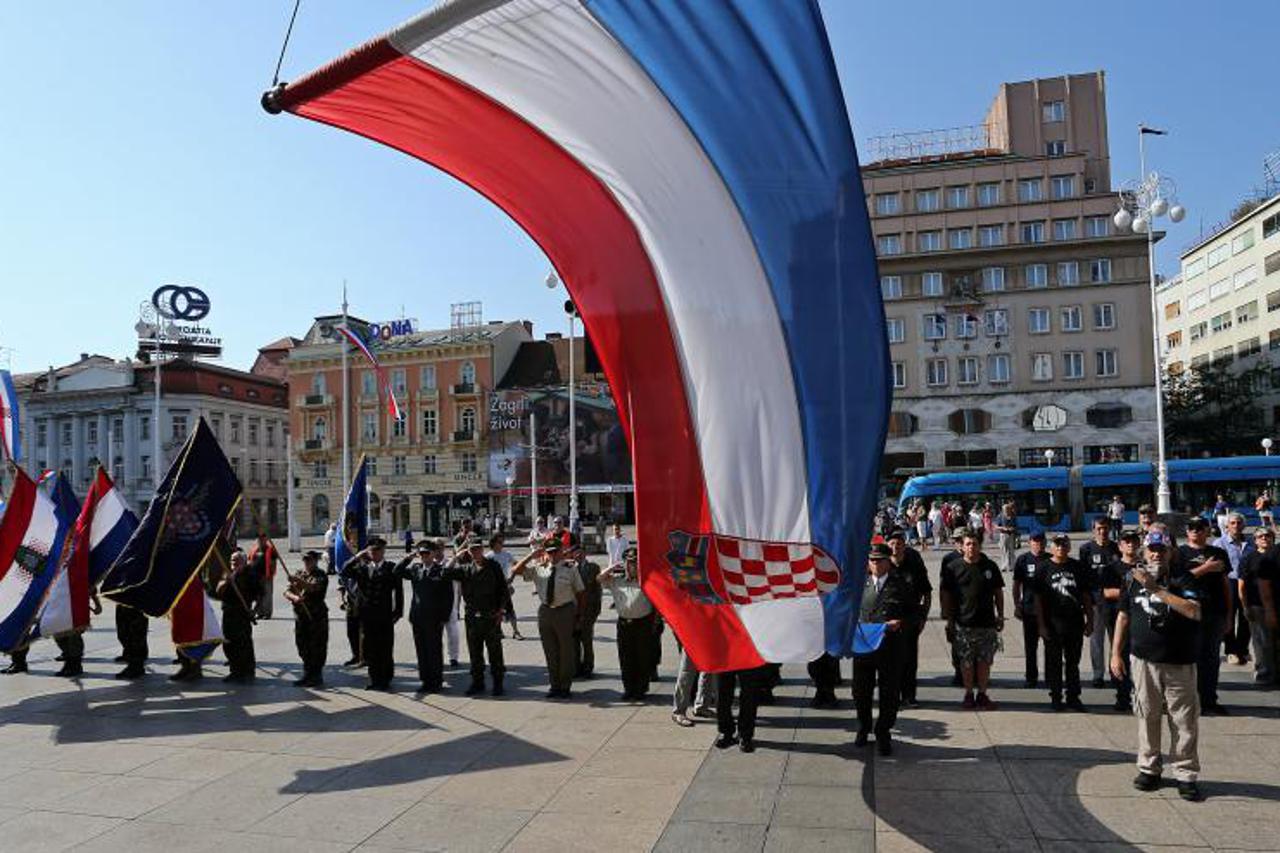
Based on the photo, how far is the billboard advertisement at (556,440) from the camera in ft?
193

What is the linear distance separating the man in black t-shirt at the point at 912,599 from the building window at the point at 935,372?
51554 mm

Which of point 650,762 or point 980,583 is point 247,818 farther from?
point 980,583

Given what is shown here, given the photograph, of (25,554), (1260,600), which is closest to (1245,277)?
(1260,600)

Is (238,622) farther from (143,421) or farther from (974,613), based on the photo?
(143,421)

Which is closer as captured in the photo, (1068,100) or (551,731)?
(551,731)

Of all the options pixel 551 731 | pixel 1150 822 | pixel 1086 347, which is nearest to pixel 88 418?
pixel 1086 347

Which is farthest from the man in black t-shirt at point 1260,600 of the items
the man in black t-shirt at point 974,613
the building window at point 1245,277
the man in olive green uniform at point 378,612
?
the building window at point 1245,277

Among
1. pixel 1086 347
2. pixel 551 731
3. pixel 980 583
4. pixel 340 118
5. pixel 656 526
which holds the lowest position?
pixel 551 731

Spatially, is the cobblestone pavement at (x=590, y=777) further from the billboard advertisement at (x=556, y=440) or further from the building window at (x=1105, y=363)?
the building window at (x=1105, y=363)

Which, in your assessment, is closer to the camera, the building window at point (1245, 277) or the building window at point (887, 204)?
the building window at point (887, 204)

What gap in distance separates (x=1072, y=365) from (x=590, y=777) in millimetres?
56538

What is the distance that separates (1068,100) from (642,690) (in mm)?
63693

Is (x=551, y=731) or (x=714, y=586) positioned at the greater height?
(x=714, y=586)

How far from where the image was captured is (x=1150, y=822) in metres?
5.68
